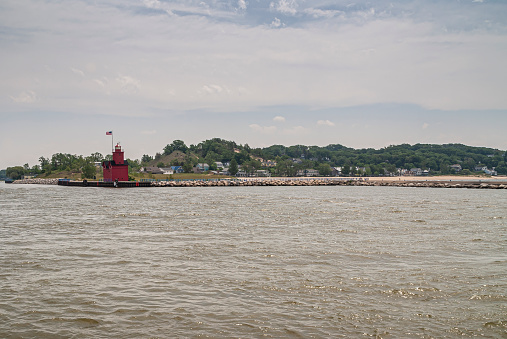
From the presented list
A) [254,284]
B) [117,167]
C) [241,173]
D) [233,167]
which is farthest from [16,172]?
[254,284]

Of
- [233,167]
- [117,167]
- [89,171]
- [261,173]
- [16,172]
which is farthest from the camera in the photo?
[261,173]

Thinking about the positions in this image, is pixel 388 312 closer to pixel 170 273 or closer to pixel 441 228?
pixel 170 273

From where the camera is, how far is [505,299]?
9500 mm

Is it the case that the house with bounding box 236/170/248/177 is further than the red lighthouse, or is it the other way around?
the house with bounding box 236/170/248/177

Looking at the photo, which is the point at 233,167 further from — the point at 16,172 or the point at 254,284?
the point at 254,284

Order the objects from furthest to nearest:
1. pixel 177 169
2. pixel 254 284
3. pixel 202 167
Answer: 1. pixel 202 167
2. pixel 177 169
3. pixel 254 284

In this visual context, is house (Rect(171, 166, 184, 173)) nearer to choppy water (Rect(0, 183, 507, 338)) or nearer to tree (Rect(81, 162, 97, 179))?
tree (Rect(81, 162, 97, 179))

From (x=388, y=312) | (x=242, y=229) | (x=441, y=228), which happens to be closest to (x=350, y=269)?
(x=388, y=312)

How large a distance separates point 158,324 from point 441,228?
58.1ft

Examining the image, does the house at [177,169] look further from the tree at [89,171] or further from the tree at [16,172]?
the tree at [16,172]

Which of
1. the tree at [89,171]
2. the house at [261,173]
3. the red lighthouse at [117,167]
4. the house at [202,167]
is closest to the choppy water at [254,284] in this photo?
the red lighthouse at [117,167]

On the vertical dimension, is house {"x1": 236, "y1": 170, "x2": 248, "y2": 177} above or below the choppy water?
above

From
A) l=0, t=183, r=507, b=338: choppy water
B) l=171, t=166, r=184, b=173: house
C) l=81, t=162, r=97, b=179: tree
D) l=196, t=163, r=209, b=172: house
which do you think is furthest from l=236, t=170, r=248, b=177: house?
l=0, t=183, r=507, b=338: choppy water

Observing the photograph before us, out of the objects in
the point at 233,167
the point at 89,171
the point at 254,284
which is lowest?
the point at 254,284
